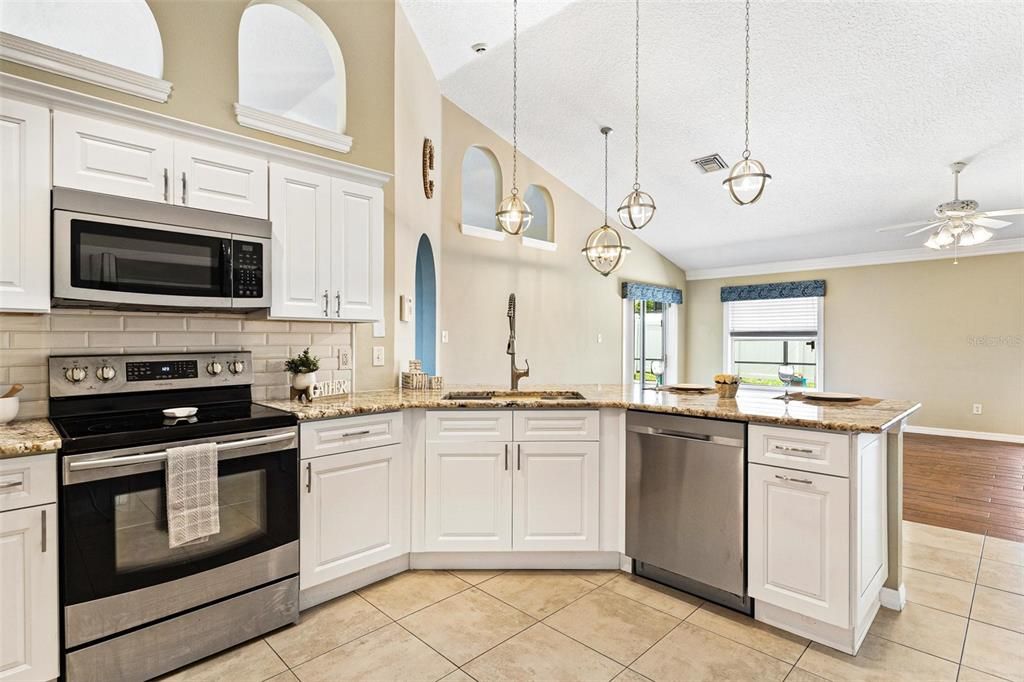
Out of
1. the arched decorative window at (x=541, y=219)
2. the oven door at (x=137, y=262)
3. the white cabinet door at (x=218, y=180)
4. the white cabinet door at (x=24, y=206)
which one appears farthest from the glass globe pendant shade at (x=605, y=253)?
the white cabinet door at (x=24, y=206)

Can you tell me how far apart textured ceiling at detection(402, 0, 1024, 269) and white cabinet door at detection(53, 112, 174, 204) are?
6.87ft

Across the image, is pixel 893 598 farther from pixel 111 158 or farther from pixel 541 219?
pixel 541 219

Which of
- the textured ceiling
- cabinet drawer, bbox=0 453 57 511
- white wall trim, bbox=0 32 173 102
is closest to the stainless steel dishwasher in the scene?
cabinet drawer, bbox=0 453 57 511

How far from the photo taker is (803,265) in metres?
7.64

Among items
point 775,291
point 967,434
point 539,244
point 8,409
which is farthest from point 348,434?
point 967,434

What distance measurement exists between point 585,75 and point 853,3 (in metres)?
1.81

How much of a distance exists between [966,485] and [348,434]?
516 centimetres

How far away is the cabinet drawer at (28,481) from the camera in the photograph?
1595 mm

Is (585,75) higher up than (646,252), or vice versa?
(585,75)

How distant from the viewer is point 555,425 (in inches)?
107

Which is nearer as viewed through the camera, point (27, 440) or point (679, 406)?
point (27, 440)

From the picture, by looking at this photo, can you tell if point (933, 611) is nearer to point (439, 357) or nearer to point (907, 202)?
point (439, 357)

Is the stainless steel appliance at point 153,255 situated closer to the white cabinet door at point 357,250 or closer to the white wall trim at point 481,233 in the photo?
the white cabinet door at point 357,250

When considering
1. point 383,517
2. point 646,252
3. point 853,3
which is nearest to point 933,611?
point 383,517
